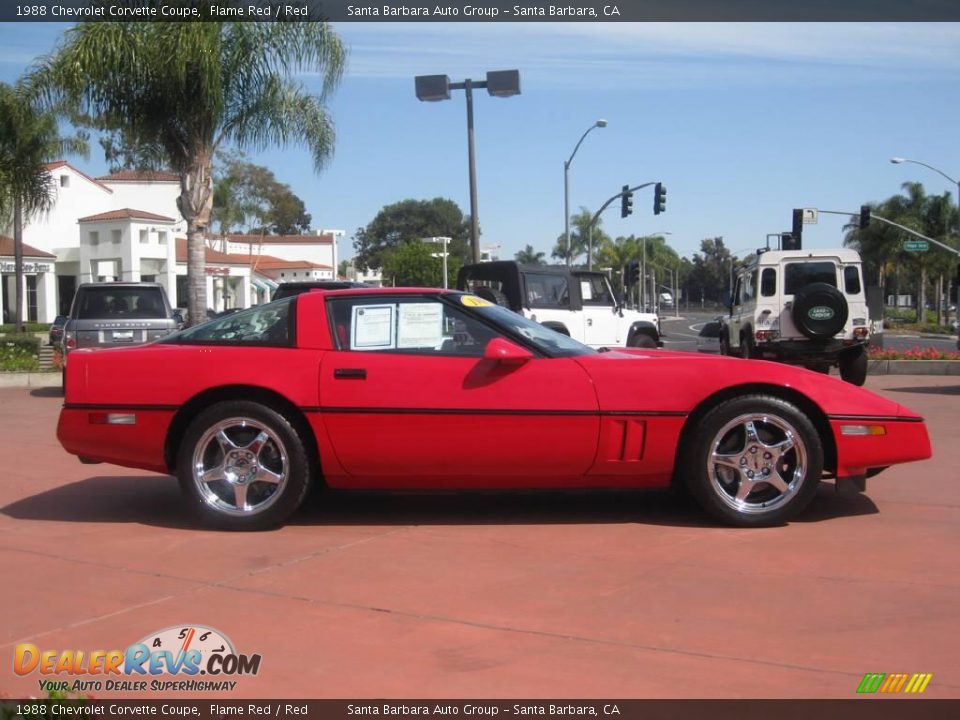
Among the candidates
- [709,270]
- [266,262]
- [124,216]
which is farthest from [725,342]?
[709,270]

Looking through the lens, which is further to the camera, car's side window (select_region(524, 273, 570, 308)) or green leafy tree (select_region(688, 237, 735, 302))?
green leafy tree (select_region(688, 237, 735, 302))

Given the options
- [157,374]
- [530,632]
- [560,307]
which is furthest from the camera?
[560,307]

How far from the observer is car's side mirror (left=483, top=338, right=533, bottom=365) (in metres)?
5.27

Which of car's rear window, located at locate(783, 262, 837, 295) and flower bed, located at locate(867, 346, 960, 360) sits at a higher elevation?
car's rear window, located at locate(783, 262, 837, 295)

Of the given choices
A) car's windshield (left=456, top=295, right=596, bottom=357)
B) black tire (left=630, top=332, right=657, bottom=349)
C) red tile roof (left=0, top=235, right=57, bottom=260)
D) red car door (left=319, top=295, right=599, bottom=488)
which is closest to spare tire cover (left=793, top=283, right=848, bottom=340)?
black tire (left=630, top=332, right=657, bottom=349)

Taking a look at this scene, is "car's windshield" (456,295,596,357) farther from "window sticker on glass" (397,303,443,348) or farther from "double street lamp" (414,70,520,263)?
"double street lamp" (414,70,520,263)

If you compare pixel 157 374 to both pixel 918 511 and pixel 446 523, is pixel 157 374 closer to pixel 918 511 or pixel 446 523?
pixel 446 523

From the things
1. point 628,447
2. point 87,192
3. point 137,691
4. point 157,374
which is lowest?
point 137,691

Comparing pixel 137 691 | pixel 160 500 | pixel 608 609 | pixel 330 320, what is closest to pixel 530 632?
pixel 608 609

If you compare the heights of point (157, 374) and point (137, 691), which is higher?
point (157, 374)

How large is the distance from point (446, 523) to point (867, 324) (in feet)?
37.2

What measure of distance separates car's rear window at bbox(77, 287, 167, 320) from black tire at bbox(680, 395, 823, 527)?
1067cm

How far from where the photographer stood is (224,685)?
3396 millimetres
